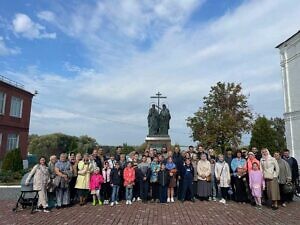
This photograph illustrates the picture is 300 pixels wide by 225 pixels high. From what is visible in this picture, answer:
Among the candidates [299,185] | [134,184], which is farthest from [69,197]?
[299,185]

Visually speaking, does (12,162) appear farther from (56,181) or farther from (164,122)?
(56,181)

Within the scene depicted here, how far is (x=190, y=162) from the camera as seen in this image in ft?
39.5

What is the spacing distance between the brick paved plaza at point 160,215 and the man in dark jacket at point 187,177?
0.78m

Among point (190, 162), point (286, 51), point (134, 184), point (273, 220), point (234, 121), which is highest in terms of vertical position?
point (286, 51)

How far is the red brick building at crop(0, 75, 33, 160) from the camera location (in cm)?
3109

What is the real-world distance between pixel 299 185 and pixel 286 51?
1877cm

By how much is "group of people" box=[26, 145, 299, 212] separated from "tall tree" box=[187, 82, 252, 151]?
15.3 metres

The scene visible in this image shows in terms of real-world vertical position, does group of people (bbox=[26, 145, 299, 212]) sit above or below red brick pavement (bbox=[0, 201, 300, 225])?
above

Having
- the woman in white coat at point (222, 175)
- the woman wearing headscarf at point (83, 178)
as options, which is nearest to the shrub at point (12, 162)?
the woman wearing headscarf at point (83, 178)

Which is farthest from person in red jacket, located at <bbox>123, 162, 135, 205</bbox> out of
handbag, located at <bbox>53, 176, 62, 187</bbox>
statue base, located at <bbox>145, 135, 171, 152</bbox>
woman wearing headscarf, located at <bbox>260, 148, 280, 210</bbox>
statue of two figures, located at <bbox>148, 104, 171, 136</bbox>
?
statue of two figures, located at <bbox>148, 104, 171, 136</bbox>

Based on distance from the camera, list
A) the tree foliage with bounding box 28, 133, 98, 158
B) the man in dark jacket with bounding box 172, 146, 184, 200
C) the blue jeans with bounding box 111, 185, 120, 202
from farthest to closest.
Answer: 1. the tree foliage with bounding box 28, 133, 98, 158
2. the man in dark jacket with bounding box 172, 146, 184, 200
3. the blue jeans with bounding box 111, 185, 120, 202

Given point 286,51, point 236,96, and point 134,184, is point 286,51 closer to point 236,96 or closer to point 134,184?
point 236,96

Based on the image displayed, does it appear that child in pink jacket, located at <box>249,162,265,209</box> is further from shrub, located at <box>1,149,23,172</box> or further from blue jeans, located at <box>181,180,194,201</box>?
shrub, located at <box>1,149,23,172</box>

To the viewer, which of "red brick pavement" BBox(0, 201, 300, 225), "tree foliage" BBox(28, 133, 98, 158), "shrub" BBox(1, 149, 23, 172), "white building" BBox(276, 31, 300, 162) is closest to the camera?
"red brick pavement" BBox(0, 201, 300, 225)
